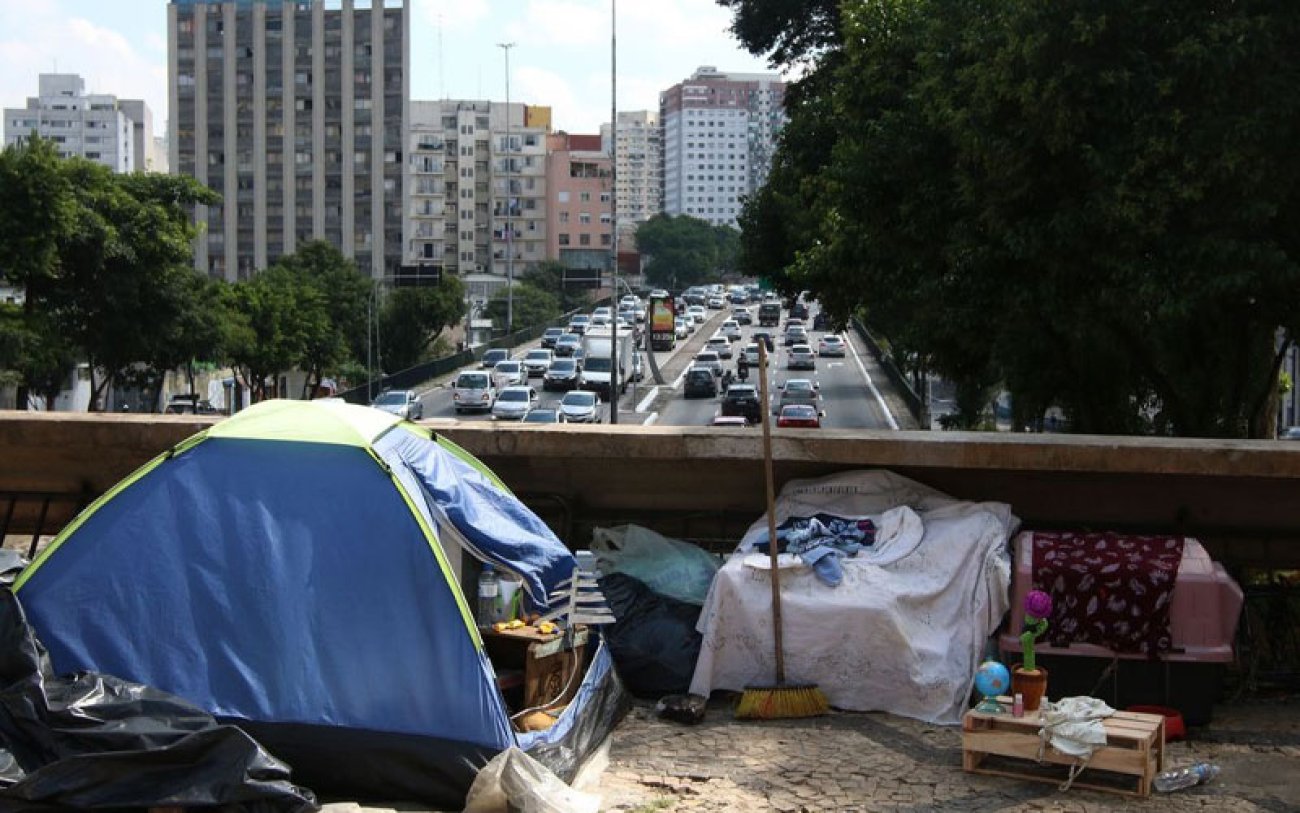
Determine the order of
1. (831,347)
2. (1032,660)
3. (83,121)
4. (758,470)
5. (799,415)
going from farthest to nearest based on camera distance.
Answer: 1. (83,121)
2. (831,347)
3. (799,415)
4. (758,470)
5. (1032,660)

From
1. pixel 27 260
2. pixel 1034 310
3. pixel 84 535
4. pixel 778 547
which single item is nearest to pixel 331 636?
pixel 84 535

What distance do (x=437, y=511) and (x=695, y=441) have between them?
5.75 feet

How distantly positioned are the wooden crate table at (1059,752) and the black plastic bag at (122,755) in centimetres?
259

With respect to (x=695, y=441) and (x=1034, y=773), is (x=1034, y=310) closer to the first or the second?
(x=695, y=441)

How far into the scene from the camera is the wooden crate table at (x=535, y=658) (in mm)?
6480

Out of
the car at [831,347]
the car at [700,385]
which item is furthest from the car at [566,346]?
the car at [700,385]

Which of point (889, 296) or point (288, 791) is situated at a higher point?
point (889, 296)

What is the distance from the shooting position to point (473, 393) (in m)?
54.6

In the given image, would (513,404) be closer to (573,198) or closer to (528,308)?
(528,308)

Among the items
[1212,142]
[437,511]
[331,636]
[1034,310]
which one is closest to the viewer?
[331,636]

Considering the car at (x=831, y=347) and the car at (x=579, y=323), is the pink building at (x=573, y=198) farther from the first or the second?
the car at (x=831, y=347)

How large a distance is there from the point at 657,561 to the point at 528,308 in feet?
307

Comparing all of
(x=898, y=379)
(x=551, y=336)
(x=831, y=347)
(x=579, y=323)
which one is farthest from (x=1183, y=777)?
(x=579, y=323)

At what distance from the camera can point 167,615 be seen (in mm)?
6004
